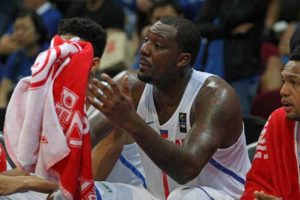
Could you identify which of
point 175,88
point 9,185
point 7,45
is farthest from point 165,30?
point 7,45

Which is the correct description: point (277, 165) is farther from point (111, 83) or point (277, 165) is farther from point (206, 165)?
point (111, 83)

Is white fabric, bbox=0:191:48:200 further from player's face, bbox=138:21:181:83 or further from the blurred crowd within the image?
the blurred crowd

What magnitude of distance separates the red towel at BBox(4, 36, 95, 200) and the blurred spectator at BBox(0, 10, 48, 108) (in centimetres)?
363

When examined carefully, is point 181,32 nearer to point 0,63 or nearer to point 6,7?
point 0,63

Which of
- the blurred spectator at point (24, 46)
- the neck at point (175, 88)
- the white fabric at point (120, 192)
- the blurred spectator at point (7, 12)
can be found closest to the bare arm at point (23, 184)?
the white fabric at point (120, 192)

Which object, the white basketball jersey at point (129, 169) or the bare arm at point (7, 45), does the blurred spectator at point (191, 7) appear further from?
the white basketball jersey at point (129, 169)

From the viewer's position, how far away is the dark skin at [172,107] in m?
3.52

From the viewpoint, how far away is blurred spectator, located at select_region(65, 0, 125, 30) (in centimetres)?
764

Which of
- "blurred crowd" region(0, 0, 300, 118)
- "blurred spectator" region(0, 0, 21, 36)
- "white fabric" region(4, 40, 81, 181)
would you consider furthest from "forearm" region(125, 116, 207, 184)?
"blurred spectator" region(0, 0, 21, 36)

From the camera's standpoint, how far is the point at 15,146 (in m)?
3.89

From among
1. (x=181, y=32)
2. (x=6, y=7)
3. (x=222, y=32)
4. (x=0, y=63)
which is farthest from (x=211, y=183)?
(x=6, y=7)

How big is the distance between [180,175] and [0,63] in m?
4.68

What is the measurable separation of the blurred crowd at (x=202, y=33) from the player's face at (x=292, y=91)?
219cm

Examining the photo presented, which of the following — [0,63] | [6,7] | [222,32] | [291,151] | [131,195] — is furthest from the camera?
[6,7]
